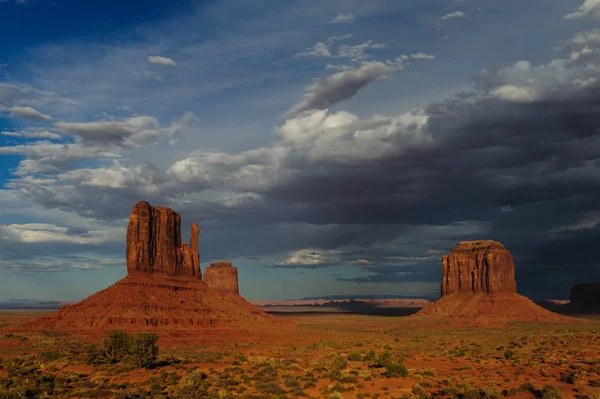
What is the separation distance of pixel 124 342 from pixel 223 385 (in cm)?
1692

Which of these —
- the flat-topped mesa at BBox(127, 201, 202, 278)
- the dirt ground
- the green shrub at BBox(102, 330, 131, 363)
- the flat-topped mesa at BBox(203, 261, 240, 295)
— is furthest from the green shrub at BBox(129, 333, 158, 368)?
the flat-topped mesa at BBox(203, 261, 240, 295)

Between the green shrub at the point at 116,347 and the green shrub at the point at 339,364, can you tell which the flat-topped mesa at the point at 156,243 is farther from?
the green shrub at the point at 339,364

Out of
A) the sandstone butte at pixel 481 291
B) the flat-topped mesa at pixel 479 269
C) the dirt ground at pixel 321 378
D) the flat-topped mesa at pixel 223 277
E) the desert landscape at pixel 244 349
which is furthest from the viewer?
the flat-topped mesa at pixel 223 277

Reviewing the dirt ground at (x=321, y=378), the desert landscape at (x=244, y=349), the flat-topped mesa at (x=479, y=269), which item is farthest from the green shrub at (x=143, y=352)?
the flat-topped mesa at (x=479, y=269)

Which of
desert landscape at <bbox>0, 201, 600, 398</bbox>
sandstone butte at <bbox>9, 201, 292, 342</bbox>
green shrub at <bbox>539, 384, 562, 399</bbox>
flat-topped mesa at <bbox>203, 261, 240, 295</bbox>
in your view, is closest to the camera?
green shrub at <bbox>539, 384, 562, 399</bbox>

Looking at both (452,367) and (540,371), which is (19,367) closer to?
(452,367)

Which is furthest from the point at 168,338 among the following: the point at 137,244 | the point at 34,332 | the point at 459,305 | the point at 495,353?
the point at 459,305

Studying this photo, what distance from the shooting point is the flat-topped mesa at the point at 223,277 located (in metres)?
181

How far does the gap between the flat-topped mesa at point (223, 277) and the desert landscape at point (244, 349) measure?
202 ft

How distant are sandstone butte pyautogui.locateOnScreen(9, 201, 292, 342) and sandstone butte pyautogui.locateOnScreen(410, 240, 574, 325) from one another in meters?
48.2

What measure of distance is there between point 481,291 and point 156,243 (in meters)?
87.5

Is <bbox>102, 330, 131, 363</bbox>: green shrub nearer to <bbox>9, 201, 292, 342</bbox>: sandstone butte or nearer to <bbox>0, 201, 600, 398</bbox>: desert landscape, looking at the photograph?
<bbox>0, 201, 600, 398</bbox>: desert landscape

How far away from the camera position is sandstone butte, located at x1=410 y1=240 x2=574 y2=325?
124 meters

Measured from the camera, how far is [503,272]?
5453 inches
